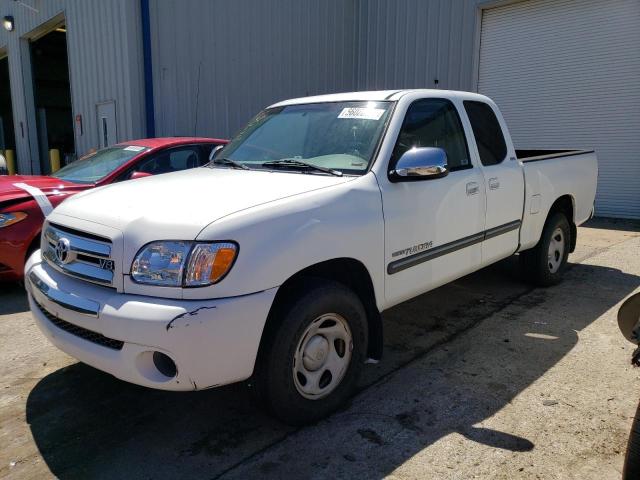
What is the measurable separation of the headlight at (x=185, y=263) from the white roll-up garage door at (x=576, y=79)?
10.4 meters

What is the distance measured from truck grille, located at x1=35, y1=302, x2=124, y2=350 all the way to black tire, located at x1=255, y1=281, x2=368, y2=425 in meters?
0.72

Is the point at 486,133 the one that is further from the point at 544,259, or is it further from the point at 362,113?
the point at 544,259

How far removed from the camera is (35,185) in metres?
5.49

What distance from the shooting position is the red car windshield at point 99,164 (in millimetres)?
5879

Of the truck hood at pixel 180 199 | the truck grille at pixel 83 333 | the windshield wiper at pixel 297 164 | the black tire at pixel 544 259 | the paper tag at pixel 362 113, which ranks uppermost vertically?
the paper tag at pixel 362 113

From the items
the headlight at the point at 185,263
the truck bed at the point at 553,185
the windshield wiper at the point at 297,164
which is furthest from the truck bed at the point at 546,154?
the headlight at the point at 185,263

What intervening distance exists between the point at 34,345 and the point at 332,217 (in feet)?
9.12

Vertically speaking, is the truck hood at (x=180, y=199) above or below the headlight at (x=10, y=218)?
above

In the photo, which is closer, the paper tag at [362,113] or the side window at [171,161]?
the paper tag at [362,113]

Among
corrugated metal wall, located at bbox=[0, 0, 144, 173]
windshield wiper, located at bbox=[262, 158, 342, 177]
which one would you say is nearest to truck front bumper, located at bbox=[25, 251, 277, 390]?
windshield wiper, located at bbox=[262, 158, 342, 177]

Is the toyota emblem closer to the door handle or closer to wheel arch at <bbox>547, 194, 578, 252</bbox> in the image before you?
the door handle

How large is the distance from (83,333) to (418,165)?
2.12m

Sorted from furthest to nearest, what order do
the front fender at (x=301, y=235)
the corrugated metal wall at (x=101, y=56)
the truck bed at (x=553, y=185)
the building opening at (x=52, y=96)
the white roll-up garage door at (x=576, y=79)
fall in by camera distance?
1. the building opening at (x=52, y=96)
2. the white roll-up garage door at (x=576, y=79)
3. the corrugated metal wall at (x=101, y=56)
4. the truck bed at (x=553, y=185)
5. the front fender at (x=301, y=235)

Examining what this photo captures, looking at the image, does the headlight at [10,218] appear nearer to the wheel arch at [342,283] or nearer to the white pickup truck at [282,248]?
the white pickup truck at [282,248]
